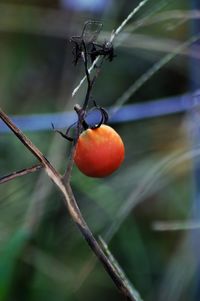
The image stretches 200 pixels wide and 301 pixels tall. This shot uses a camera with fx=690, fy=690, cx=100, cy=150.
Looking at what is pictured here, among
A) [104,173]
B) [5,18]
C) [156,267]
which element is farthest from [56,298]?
[5,18]

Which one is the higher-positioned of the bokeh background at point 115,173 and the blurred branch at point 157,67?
the blurred branch at point 157,67

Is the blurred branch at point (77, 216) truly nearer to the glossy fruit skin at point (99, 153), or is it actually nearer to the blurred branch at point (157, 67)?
the glossy fruit skin at point (99, 153)

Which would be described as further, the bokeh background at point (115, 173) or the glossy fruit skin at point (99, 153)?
the bokeh background at point (115, 173)

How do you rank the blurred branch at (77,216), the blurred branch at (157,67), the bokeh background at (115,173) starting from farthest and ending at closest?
the bokeh background at (115,173) → the blurred branch at (157,67) → the blurred branch at (77,216)

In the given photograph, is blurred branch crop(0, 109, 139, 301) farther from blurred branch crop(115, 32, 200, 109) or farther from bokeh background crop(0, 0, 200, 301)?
bokeh background crop(0, 0, 200, 301)

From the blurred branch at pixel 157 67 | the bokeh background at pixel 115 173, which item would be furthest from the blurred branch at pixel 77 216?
the bokeh background at pixel 115 173

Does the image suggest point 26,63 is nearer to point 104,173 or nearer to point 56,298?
point 56,298

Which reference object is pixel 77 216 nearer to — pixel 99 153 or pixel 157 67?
pixel 99 153
